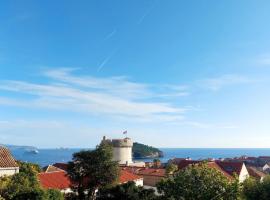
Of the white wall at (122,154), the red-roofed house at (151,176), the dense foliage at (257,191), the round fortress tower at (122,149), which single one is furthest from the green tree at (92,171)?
the white wall at (122,154)

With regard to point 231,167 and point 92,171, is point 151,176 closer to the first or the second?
point 231,167

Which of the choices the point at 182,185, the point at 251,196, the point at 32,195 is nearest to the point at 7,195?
the point at 32,195

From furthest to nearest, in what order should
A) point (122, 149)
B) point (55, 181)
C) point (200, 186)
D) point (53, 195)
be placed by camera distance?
point (122, 149) < point (55, 181) < point (53, 195) < point (200, 186)

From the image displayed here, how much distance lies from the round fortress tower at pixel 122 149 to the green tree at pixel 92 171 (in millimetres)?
46828

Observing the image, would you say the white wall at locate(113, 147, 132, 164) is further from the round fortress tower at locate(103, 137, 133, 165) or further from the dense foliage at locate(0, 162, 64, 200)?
the dense foliage at locate(0, 162, 64, 200)

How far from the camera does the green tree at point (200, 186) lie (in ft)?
109

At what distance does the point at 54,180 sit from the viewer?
53.2 meters

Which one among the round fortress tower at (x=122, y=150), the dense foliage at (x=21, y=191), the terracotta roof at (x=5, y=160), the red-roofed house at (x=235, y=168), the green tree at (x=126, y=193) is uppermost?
the round fortress tower at (x=122, y=150)

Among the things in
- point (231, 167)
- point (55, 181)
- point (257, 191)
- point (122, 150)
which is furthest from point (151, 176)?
point (257, 191)

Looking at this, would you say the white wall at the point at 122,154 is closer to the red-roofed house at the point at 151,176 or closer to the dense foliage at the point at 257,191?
the red-roofed house at the point at 151,176

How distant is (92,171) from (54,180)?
765 centimetres

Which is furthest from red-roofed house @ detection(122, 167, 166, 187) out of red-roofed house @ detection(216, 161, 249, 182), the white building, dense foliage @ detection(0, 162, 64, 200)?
dense foliage @ detection(0, 162, 64, 200)

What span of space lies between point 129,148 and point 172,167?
85.2 feet

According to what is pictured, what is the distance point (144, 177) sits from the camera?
7681cm
